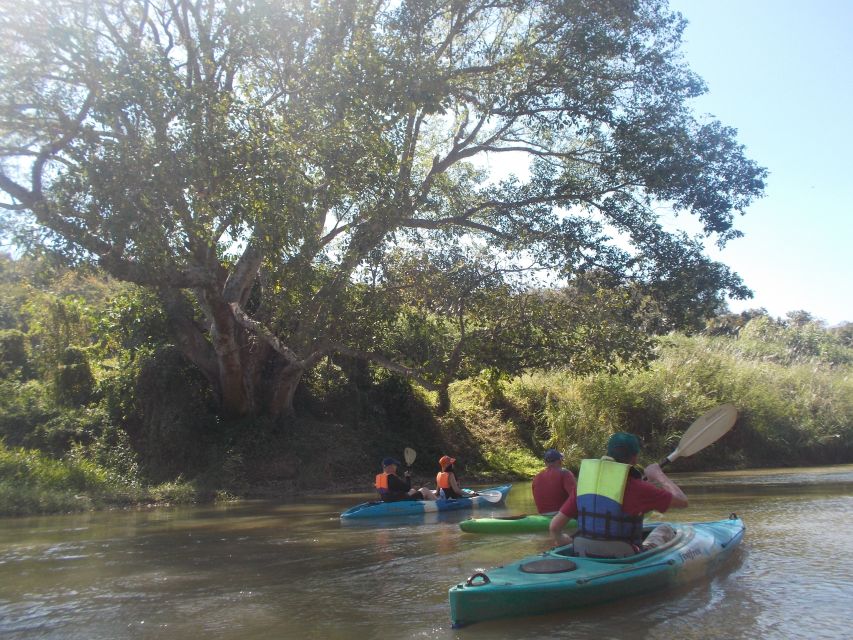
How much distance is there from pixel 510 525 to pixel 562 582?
4.17m

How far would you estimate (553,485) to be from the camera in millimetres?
7613

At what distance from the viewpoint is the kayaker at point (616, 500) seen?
5562 mm

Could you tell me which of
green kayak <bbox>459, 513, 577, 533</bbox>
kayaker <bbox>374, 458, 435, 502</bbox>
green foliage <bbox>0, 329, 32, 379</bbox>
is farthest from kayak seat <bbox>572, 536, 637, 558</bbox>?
green foliage <bbox>0, 329, 32, 379</bbox>

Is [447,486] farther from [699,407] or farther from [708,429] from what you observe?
[699,407]

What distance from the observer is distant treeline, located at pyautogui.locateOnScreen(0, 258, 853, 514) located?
611 inches

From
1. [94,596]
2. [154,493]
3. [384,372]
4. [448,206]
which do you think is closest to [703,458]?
[384,372]

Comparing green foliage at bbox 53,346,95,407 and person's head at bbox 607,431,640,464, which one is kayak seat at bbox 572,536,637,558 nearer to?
person's head at bbox 607,431,640,464

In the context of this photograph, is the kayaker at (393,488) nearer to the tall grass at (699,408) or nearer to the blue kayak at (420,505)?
the blue kayak at (420,505)

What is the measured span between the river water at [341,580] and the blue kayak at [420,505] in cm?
19

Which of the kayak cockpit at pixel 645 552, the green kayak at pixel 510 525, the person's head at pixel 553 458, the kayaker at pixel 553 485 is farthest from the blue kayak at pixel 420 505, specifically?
the kayak cockpit at pixel 645 552

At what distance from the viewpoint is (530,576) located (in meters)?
5.45

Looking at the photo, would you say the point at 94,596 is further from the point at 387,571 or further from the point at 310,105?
the point at 310,105

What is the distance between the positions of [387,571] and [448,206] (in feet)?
30.4

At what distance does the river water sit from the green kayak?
185 millimetres
